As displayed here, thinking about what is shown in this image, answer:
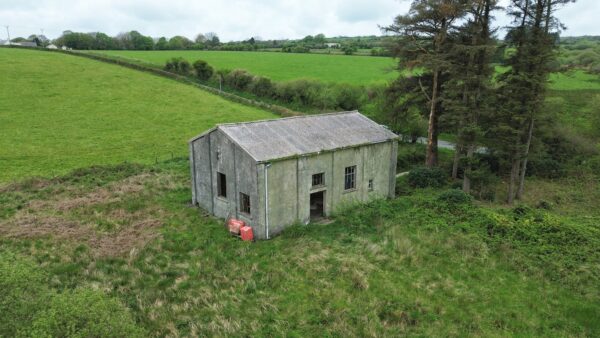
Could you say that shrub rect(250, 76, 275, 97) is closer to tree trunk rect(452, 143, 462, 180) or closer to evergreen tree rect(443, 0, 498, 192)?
tree trunk rect(452, 143, 462, 180)

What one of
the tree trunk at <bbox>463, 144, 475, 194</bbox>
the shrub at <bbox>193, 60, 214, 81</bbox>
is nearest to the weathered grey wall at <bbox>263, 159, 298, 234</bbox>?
the tree trunk at <bbox>463, 144, 475, 194</bbox>

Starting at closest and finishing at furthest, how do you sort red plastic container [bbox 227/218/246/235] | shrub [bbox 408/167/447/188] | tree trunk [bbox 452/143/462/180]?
1. red plastic container [bbox 227/218/246/235]
2. shrub [bbox 408/167/447/188]
3. tree trunk [bbox 452/143/462/180]

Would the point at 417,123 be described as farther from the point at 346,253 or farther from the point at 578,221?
the point at 346,253

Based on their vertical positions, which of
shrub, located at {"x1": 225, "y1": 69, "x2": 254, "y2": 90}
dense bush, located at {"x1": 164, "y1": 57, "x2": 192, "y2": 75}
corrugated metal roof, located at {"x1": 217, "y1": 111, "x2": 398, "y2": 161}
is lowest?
corrugated metal roof, located at {"x1": 217, "y1": 111, "x2": 398, "y2": 161}

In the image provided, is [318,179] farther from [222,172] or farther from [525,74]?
[525,74]

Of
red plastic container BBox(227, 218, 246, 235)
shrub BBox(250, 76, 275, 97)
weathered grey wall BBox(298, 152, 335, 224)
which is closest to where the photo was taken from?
red plastic container BBox(227, 218, 246, 235)

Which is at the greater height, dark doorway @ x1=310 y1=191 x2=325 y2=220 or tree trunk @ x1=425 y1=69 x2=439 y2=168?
tree trunk @ x1=425 y1=69 x2=439 y2=168

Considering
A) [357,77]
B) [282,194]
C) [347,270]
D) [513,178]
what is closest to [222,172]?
[282,194]

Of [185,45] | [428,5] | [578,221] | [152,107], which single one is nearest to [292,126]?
[428,5]
